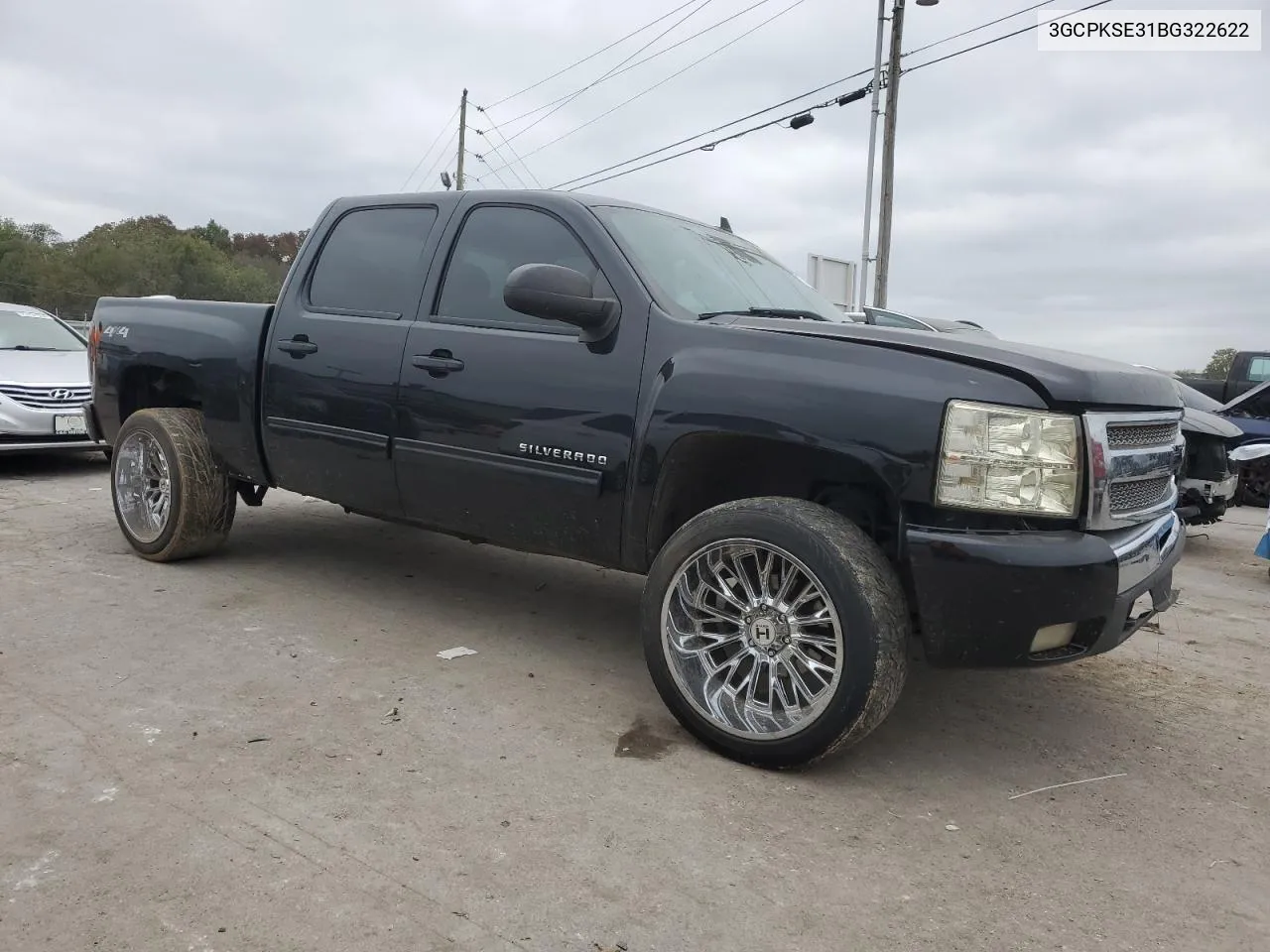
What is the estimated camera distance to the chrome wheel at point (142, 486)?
5.11 m

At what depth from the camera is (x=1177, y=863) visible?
8.45ft

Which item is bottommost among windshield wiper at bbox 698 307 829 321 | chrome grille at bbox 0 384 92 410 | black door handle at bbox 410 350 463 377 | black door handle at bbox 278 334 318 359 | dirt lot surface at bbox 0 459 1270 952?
dirt lot surface at bbox 0 459 1270 952

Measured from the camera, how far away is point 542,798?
2742 millimetres

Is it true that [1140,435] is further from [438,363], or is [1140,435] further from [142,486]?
[142,486]

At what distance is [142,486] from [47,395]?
383 centimetres

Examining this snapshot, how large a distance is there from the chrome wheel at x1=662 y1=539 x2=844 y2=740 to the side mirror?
965 mm

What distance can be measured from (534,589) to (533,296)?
2133 millimetres

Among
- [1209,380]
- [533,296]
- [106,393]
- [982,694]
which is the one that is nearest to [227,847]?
[533,296]

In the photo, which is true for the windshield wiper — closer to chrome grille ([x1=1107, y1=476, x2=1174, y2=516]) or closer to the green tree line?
chrome grille ([x1=1107, y1=476, x2=1174, y2=516])

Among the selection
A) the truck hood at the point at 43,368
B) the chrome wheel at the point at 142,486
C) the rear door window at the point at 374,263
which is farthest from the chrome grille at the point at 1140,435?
the truck hood at the point at 43,368

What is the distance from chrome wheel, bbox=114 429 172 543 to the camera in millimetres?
5109

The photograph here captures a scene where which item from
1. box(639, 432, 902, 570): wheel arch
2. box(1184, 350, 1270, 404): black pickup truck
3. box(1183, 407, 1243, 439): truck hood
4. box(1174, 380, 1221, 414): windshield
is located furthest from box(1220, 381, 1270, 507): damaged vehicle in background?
box(639, 432, 902, 570): wheel arch

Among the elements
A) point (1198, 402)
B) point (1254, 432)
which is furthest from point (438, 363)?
point (1254, 432)

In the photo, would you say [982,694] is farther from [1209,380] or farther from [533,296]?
[1209,380]
